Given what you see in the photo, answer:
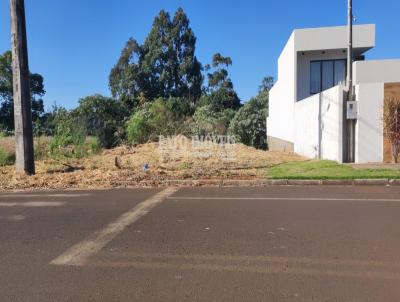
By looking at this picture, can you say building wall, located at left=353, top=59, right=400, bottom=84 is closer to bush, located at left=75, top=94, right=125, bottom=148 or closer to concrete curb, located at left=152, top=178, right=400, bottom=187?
concrete curb, located at left=152, top=178, right=400, bottom=187

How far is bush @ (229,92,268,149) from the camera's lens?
26594mm

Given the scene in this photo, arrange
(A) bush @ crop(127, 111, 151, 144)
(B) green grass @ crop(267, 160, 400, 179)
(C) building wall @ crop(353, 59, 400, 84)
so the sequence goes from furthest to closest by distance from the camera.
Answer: (A) bush @ crop(127, 111, 151, 144) < (C) building wall @ crop(353, 59, 400, 84) < (B) green grass @ crop(267, 160, 400, 179)

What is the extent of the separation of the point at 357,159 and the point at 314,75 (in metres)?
9.04

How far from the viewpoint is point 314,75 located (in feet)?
69.8

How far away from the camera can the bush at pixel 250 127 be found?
2659 cm

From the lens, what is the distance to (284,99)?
23141mm

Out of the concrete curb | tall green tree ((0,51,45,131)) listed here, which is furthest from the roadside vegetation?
the concrete curb

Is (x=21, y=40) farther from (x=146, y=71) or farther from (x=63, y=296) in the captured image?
(x=146, y=71)

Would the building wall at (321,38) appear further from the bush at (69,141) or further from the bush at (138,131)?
the bush at (69,141)

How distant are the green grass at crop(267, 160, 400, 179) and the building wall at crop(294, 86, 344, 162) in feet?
5.16

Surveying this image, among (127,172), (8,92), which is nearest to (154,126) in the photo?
(127,172)

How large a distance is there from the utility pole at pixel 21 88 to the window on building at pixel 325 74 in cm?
1467

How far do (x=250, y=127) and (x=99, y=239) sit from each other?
908 inches

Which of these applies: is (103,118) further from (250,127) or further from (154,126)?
(250,127)
